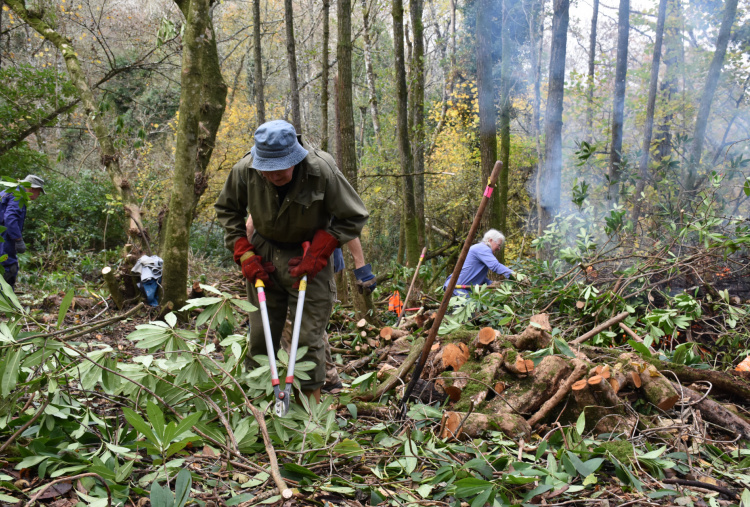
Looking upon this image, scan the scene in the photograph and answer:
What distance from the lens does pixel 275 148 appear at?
9.20 ft

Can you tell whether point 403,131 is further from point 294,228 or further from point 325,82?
point 294,228

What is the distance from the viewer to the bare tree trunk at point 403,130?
6977 millimetres

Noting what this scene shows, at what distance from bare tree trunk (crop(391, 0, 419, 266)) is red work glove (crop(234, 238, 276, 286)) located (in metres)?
3.65

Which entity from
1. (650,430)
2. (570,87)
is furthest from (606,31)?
(650,430)

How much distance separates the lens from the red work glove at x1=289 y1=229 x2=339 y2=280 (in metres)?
3.01

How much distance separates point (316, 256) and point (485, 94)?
5455 millimetres

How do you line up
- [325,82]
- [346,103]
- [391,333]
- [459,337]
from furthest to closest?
[325,82] → [346,103] → [391,333] → [459,337]

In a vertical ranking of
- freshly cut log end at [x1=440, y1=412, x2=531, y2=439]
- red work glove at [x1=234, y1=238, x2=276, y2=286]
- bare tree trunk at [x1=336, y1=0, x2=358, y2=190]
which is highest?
bare tree trunk at [x1=336, y1=0, x2=358, y2=190]

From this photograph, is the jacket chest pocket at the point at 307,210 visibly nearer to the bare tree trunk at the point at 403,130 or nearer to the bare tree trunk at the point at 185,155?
the bare tree trunk at the point at 185,155

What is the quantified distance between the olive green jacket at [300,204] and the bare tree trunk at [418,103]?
3.98m

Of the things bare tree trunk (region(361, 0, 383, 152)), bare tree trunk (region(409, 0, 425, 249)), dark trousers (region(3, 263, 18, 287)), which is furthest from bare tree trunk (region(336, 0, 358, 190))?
bare tree trunk (region(361, 0, 383, 152))

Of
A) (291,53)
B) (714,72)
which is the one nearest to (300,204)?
(291,53)

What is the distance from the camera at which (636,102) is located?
1817 cm

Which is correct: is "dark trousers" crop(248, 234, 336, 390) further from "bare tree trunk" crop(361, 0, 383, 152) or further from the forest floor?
"bare tree trunk" crop(361, 0, 383, 152)
